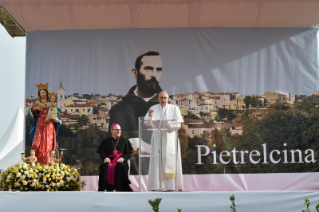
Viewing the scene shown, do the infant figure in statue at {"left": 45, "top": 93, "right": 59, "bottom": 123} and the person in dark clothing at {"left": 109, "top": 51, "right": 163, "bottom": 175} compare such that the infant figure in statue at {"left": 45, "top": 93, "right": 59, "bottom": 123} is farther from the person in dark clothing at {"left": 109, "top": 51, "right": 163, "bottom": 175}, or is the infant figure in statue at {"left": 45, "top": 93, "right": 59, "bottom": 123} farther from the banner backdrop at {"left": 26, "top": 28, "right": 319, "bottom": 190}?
the person in dark clothing at {"left": 109, "top": 51, "right": 163, "bottom": 175}

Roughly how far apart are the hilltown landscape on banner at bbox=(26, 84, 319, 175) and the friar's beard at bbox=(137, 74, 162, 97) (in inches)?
13.2

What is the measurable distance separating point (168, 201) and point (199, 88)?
4166 mm

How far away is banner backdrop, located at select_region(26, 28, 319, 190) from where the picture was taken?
8.69m

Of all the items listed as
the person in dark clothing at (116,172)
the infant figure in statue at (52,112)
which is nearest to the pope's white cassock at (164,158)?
the person in dark clothing at (116,172)

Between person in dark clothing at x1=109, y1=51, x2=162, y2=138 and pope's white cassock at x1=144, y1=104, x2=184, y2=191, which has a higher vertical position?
person in dark clothing at x1=109, y1=51, x2=162, y2=138

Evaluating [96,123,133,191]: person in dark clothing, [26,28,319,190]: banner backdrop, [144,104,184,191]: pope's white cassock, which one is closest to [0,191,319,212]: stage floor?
[144,104,184,191]: pope's white cassock

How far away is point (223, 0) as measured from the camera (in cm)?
817

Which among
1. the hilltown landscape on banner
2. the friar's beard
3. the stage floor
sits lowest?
the stage floor

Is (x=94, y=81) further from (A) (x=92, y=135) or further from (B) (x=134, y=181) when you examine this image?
(B) (x=134, y=181)

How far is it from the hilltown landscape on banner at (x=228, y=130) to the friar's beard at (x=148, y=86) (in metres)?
0.34

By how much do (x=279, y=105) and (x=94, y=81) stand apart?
3293 mm

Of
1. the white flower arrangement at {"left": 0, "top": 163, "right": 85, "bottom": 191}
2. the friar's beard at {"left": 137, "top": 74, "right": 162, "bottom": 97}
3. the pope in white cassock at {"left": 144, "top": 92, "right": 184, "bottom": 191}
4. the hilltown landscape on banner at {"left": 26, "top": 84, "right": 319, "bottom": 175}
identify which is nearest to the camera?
the white flower arrangement at {"left": 0, "top": 163, "right": 85, "bottom": 191}

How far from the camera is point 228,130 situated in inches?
345

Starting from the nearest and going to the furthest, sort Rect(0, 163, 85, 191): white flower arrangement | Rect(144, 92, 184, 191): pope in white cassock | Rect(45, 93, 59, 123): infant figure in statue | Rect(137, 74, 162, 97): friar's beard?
Rect(0, 163, 85, 191): white flower arrangement < Rect(144, 92, 184, 191): pope in white cassock < Rect(45, 93, 59, 123): infant figure in statue < Rect(137, 74, 162, 97): friar's beard
